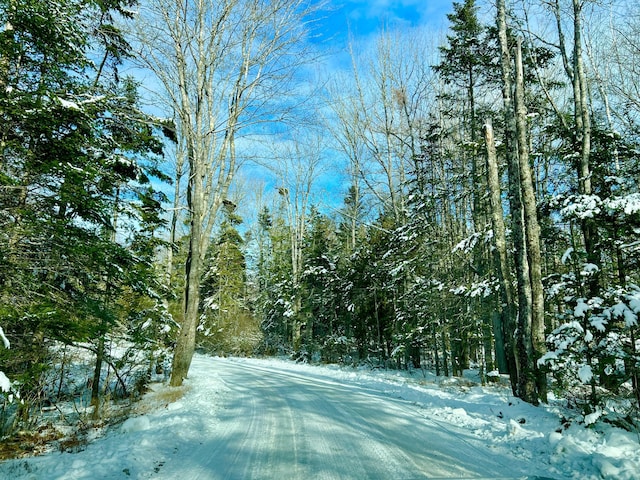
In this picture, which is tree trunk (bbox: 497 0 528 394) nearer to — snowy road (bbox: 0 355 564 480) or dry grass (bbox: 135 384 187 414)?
snowy road (bbox: 0 355 564 480)

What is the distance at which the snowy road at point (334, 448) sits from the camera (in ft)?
12.3

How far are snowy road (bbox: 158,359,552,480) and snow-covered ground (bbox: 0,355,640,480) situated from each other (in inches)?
0.5

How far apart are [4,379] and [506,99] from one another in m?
9.71

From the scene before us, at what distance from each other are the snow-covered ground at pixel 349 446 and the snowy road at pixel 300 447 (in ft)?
0.05

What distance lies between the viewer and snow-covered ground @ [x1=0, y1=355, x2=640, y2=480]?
12.4 feet

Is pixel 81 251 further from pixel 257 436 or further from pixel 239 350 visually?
pixel 239 350

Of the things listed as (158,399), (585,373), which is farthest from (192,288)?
(585,373)

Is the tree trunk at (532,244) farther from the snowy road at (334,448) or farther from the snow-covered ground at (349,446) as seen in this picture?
the snowy road at (334,448)

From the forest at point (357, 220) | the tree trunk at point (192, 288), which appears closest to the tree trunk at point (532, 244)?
the forest at point (357, 220)

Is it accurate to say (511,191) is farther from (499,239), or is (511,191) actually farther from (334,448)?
(334,448)

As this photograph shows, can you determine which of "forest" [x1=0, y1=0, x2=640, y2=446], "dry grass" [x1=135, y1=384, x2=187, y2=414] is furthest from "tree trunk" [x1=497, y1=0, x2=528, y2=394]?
"dry grass" [x1=135, y1=384, x2=187, y2=414]

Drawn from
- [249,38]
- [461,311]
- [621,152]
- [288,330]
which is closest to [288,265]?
[288,330]

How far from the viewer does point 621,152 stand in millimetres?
10641

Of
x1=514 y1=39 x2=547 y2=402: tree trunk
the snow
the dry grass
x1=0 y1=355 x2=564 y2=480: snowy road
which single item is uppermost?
x1=514 y1=39 x2=547 y2=402: tree trunk
